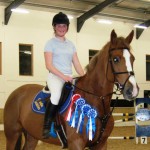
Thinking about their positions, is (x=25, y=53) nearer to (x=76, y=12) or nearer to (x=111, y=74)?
(x=76, y=12)

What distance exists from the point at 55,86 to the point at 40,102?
0.49m

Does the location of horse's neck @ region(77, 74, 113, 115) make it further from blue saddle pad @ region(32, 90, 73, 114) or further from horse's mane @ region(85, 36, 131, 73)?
blue saddle pad @ region(32, 90, 73, 114)

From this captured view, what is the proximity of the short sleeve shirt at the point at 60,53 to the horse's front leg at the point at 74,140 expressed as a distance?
75 cm

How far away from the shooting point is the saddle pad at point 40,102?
4.34 meters

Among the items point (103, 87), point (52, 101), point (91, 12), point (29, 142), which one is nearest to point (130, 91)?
point (103, 87)

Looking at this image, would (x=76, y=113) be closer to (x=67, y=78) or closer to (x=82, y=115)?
(x=82, y=115)

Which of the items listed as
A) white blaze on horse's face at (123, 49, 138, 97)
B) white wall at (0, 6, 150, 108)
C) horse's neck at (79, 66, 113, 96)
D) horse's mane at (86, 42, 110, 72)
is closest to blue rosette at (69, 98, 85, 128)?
horse's neck at (79, 66, 113, 96)

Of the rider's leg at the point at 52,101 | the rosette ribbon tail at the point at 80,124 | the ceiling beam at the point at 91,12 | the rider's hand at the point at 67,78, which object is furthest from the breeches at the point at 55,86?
the ceiling beam at the point at 91,12

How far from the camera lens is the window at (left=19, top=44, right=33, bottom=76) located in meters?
15.9

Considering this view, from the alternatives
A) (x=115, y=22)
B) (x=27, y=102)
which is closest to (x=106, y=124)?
(x=27, y=102)

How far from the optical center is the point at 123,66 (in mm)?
3525

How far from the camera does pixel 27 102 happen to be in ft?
15.5

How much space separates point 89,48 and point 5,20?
16.1 ft

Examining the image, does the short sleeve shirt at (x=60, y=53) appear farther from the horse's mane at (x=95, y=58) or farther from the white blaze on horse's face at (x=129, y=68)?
the white blaze on horse's face at (x=129, y=68)
